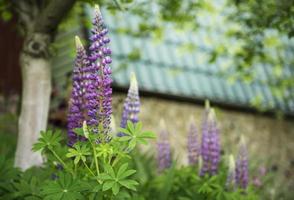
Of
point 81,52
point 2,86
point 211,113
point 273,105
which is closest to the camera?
point 81,52

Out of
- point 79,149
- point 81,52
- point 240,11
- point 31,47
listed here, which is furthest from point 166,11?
point 79,149

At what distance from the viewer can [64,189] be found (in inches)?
148

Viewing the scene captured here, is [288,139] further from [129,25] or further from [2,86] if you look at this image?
[2,86]

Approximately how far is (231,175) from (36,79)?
1.98 metres

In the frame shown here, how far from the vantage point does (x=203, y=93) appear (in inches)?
544

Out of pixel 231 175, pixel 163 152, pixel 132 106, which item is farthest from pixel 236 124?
pixel 132 106

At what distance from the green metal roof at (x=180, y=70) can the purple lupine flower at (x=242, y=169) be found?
7353 millimetres

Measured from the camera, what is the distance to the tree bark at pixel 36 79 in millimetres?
5785

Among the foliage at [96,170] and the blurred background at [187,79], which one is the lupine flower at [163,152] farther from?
the blurred background at [187,79]

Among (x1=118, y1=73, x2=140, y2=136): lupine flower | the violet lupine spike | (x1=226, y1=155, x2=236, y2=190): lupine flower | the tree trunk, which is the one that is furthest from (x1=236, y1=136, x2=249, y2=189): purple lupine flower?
the violet lupine spike

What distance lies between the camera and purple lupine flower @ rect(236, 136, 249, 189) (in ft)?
18.1

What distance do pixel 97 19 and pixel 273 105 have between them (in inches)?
418

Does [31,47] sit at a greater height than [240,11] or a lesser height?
lesser

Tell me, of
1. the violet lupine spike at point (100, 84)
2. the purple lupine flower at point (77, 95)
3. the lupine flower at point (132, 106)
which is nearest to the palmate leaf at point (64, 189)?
the violet lupine spike at point (100, 84)
